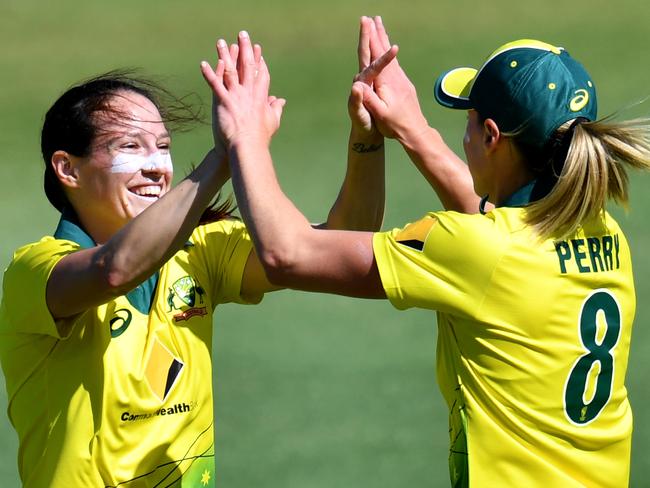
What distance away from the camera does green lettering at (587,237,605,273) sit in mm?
3033

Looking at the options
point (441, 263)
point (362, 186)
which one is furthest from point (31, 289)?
point (441, 263)

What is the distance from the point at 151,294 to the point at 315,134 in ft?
13.9

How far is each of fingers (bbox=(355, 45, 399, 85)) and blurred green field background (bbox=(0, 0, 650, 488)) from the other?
1.26 metres

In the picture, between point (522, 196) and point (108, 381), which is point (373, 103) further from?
point (108, 381)

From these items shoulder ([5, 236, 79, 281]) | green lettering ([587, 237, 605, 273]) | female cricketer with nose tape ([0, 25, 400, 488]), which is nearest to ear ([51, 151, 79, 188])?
female cricketer with nose tape ([0, 25, 400, 488])

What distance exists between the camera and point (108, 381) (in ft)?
11.1

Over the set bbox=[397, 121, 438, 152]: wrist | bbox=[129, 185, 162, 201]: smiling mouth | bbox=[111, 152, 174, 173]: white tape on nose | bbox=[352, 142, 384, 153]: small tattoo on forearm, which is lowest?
bbox=[129, 185, 162, 201]: smiling mouth

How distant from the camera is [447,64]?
313 inches

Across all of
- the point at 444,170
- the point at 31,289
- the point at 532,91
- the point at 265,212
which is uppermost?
the point at 532,91

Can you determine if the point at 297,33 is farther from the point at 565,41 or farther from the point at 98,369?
the point at 98,369

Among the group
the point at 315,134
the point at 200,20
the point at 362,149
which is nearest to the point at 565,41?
the point at 315,134

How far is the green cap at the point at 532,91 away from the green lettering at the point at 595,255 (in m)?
0.27

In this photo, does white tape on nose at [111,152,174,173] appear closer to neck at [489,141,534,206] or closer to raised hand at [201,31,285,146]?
raised hand at [201,31,285,146]

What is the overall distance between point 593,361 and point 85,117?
5.36 ft
